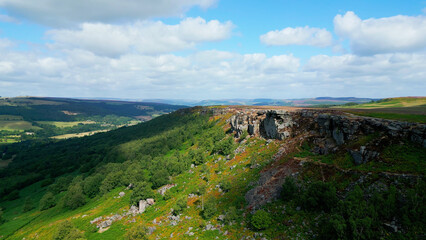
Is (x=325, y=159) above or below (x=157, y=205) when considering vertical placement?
above

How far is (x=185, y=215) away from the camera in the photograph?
53.0 meters

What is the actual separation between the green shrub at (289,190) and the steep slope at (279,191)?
21 cm

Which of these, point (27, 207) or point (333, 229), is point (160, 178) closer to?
point (333, 229)

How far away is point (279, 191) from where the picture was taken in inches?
1735

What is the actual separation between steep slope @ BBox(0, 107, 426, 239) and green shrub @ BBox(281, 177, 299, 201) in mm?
210

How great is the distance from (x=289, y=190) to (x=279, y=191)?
12.4ft

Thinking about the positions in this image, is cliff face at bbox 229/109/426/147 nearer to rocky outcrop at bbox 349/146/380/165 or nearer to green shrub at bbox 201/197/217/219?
rocky outcrop at bbox 349/146/380/165

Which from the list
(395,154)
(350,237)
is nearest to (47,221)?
(350,237)

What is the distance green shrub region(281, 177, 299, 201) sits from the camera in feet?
134

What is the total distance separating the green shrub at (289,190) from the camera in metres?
40.9

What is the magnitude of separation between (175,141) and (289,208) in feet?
352

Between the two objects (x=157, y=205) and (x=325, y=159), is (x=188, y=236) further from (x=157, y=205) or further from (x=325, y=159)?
(x=325, y=159)

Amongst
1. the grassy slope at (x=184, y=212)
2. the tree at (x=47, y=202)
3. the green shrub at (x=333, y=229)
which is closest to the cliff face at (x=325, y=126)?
the grassy slope at (x=184, y=212)

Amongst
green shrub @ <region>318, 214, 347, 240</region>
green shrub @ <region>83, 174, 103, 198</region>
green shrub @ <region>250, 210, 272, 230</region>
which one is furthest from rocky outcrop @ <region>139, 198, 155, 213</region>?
green shrub @ <region>318, 214, 347, 240</region>
